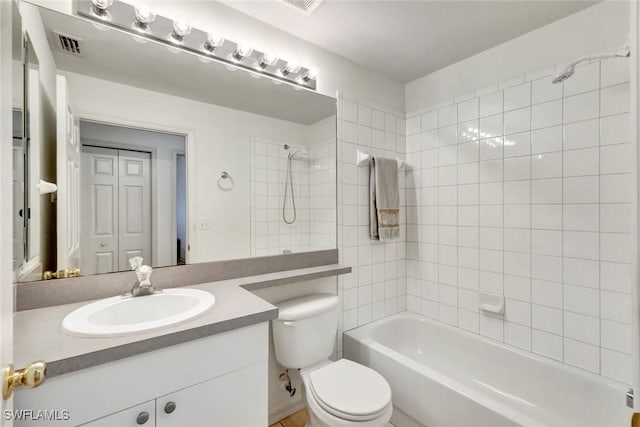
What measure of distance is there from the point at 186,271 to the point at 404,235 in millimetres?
1735

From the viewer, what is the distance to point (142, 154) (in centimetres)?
137

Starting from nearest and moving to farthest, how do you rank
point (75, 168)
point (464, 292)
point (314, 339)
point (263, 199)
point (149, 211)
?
point (75, 168) → point (149, 211) → point (314, 339) → point (263, 199) → point (464, 292)

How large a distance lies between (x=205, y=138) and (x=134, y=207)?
498 millimetres

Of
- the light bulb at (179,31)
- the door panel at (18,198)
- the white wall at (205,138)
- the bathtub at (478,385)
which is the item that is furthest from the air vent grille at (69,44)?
the bathtub at (478,385)

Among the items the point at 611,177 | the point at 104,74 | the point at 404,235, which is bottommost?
the point at 404,235

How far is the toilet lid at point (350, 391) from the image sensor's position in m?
1.24

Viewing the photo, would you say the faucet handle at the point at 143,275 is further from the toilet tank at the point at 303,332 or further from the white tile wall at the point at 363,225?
the white tile wall at the point at 363,225

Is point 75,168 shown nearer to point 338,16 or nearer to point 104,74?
point 104,74

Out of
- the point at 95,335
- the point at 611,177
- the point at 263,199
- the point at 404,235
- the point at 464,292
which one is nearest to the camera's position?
the point at 95,335

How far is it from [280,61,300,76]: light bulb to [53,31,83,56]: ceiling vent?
0.98 m

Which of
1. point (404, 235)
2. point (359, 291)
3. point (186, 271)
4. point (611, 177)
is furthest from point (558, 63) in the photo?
point (186, 271)

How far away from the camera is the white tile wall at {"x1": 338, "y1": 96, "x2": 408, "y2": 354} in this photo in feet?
6.69

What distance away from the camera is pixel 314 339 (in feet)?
5.26

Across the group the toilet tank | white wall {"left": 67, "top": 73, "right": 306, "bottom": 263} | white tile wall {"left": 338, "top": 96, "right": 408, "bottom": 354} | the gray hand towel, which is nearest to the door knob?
white wall {"left": 67, "top": 73, "right": 306, "bottom": 263}
